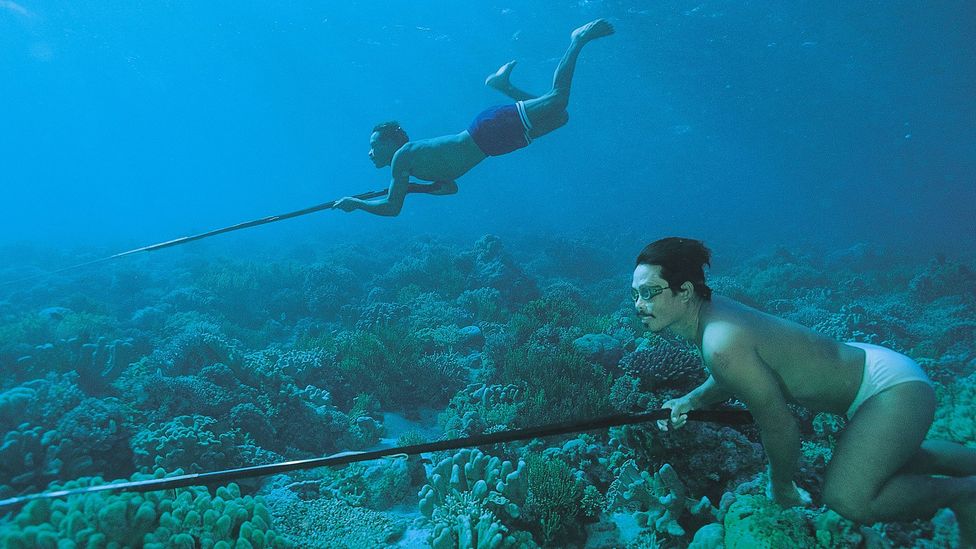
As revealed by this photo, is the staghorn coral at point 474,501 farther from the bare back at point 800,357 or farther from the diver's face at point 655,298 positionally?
the bare back at point 800,357

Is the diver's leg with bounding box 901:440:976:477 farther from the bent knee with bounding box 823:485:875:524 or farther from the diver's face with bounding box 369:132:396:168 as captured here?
the diver's face with bounding box 369:132:396:168

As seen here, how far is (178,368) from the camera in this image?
6840mm

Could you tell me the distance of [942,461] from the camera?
2.37 meters

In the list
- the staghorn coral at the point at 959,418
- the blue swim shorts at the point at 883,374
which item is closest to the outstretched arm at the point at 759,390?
the blue swim shorts at the point at 883,374

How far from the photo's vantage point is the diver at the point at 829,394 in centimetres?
221

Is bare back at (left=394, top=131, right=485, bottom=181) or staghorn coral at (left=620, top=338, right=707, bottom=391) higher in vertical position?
bare back at (left=394, top=131, right=485, bottom=181)

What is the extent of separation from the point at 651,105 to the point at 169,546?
208 feet

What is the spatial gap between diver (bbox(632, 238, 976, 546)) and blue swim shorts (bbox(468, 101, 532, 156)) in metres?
3.98

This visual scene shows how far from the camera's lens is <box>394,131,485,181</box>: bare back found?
6168 millimetres

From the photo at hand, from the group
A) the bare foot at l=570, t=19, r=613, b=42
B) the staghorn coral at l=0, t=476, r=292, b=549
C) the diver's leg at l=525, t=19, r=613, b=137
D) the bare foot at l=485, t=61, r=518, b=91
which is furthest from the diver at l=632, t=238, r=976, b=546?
the bare foot at l=485, t=61, r=518, b=91

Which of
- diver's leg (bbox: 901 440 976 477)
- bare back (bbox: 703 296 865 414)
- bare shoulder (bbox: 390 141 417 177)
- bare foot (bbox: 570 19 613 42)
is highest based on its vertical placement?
bare foot (bbox: 570 19 613 42)

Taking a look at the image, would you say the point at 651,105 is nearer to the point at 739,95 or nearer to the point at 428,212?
the point at 739,95

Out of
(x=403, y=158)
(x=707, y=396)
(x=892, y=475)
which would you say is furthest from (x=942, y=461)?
(x=403, y=158)

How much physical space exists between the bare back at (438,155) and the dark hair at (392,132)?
13.6 inches
